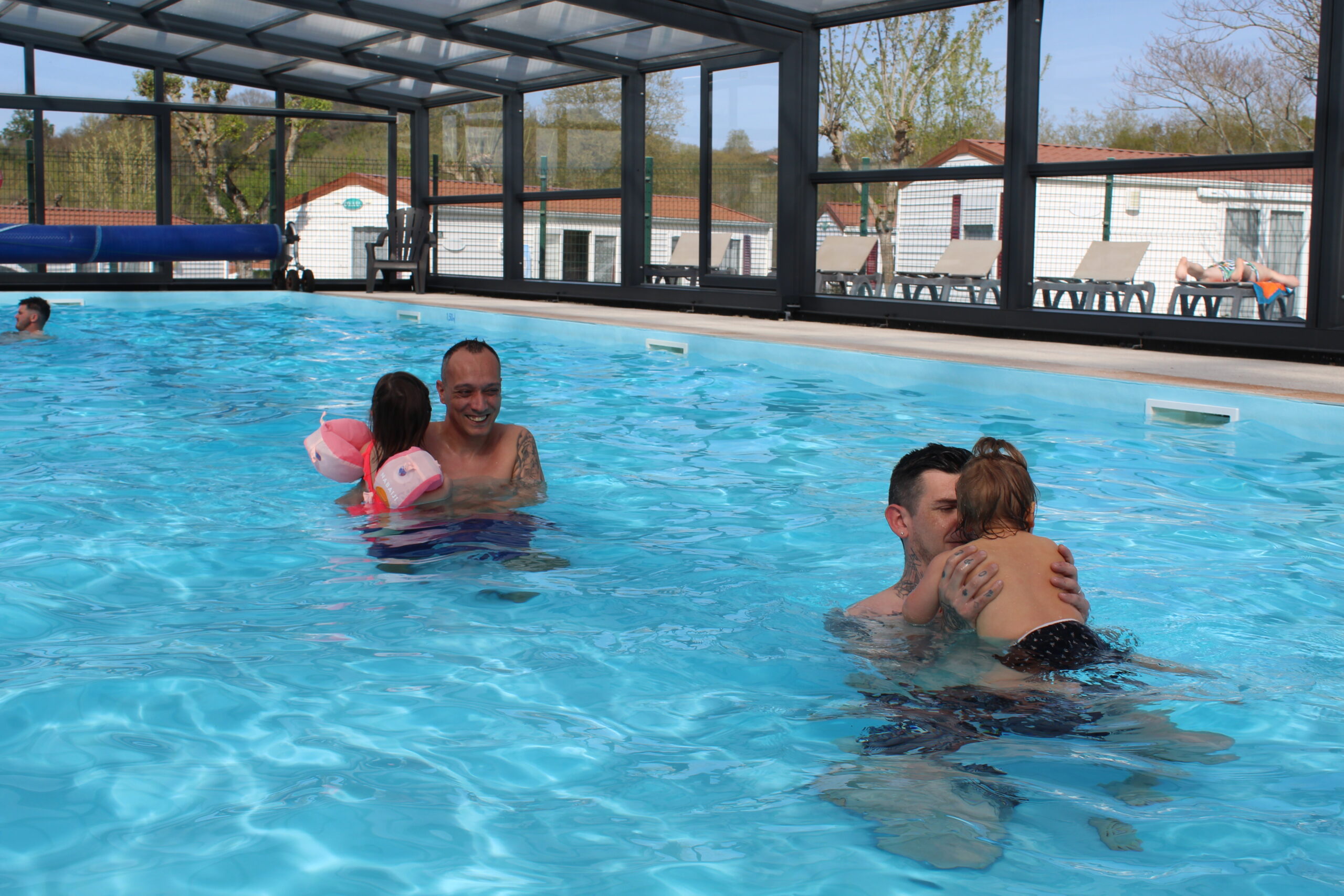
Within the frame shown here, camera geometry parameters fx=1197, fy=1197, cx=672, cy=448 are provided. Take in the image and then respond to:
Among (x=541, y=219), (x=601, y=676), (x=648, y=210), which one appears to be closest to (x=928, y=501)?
(x=601, y=676)

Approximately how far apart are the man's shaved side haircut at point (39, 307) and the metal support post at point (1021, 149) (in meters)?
8.47

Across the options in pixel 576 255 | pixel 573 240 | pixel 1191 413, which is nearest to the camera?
pixel 1191 413

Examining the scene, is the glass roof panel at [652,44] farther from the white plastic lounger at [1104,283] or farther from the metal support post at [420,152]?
the metal support post at [420,152]

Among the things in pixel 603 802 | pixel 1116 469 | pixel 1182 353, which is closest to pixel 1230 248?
pixel 1182 353

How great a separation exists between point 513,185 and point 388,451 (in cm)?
1326

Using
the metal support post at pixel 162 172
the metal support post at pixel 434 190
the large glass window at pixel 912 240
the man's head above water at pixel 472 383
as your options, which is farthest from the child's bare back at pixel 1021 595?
the metal support post at pixel 434 190

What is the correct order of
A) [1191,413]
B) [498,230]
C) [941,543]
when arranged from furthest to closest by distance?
1. [498,230]
2. [1191,413]
3. [941,543]

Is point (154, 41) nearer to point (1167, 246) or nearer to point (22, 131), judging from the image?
point (22, 131)

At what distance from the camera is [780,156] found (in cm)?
1285

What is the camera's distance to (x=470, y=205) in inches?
696

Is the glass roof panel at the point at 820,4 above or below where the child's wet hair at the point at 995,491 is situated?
above

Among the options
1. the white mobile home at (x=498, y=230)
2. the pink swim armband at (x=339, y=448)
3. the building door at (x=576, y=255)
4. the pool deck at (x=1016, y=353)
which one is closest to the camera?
the pink swim armband at (x=339, y=448)

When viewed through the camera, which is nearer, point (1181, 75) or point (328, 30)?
point (1181, 75)

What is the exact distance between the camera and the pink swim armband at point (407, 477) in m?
3.71
